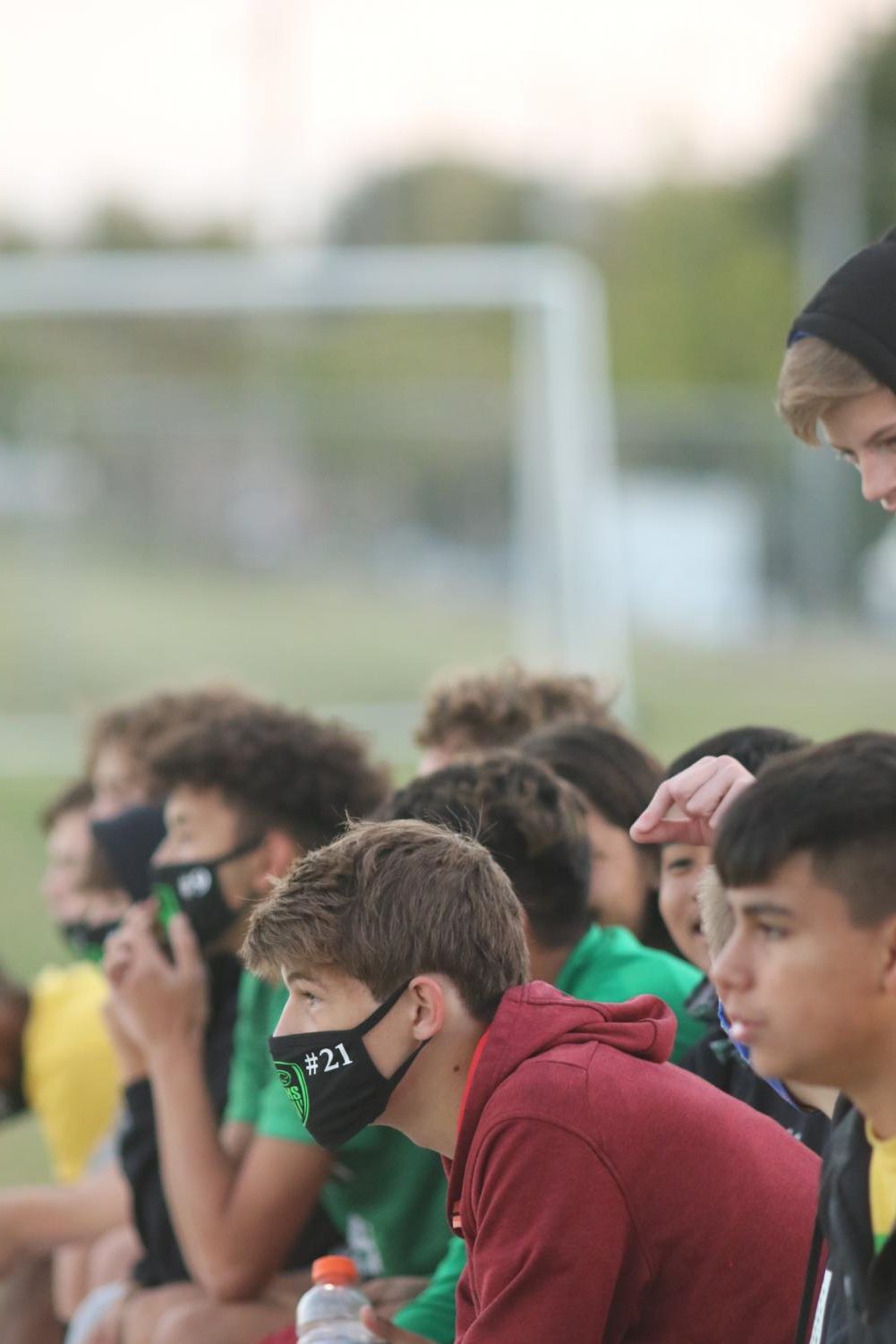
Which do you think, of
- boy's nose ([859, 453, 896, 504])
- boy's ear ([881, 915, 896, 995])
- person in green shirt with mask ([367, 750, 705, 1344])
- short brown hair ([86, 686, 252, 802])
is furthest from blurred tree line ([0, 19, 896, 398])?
boy's ear ([881, 915, 896, 995])

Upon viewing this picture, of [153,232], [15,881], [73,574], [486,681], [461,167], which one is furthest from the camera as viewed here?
[461,167]

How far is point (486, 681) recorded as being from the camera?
4102mm

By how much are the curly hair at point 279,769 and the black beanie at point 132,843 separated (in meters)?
0.11

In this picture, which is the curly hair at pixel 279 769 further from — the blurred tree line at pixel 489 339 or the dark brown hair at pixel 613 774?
the blurred tree line at pixel 489 339

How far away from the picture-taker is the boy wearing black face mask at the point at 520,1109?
6.54 ft

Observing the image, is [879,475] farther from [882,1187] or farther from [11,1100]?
[11,1100]

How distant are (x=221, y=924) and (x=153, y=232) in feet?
108

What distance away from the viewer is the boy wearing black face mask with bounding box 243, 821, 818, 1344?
1993 millimetres

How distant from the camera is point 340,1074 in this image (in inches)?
88.4

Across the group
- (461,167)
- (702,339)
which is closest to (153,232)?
(461,167)

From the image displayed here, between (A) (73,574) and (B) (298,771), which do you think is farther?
(A) (73,574)

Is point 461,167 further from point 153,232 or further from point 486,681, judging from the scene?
point 486,681

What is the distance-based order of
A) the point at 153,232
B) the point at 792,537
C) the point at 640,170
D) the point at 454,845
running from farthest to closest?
the point at 640,170, the point at 153,232, the point at 792,537, the point at 454,845

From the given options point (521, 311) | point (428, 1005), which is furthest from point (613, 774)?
point (521, 311)
